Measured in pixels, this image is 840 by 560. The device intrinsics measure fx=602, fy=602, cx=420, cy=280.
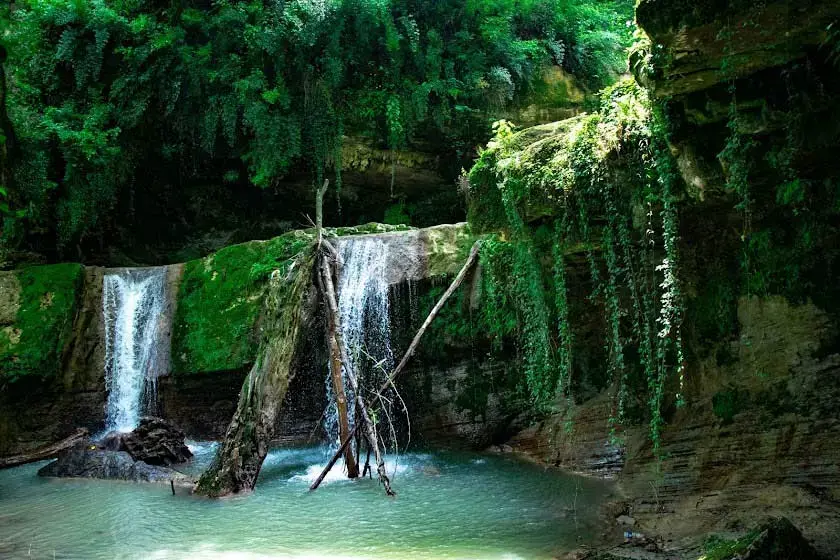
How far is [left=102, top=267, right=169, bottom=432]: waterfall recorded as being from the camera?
34.6 ft

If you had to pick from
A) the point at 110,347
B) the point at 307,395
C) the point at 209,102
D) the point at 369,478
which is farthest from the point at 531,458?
the point at 209,102

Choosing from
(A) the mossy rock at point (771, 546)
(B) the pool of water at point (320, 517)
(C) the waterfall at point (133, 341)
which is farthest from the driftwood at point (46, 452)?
(A) the mossy rock at point (771, 546)

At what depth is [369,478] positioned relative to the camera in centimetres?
716

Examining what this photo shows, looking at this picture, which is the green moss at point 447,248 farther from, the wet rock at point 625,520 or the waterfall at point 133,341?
the waterfall at point 133,341

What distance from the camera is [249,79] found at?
12.5m

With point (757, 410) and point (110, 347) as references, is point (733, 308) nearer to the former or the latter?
point (757, 410)

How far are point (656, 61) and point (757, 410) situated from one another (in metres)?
3.40

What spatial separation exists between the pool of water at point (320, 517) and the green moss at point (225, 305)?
2.92 metres

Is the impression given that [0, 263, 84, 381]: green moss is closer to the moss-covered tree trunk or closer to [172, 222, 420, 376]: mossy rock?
[172, 222, 420, 376]: mossy rock

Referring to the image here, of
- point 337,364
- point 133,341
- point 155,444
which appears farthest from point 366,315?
point 133,341

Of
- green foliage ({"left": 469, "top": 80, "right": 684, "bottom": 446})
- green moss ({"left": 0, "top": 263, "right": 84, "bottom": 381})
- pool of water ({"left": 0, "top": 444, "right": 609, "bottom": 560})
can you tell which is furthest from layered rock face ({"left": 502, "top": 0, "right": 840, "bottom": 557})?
green moss ({"left": 0, "top": 263, "right": 84, "bottom": 381})

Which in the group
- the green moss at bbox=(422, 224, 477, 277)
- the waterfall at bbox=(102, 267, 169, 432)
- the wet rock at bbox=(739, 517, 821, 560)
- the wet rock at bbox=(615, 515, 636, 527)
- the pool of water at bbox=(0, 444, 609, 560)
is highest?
the green moss at bbox=(422, 224, 477, 277)

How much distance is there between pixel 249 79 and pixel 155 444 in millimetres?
7591

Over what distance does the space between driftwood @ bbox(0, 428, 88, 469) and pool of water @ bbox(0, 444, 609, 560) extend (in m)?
1.30
